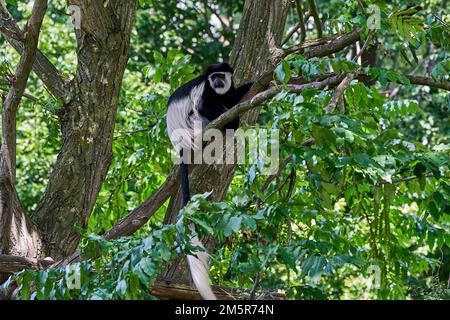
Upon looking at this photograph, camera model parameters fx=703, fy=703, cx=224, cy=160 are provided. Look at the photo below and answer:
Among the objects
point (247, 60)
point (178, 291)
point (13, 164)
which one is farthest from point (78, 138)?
point (247, 60)

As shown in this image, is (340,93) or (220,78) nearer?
(340,93)

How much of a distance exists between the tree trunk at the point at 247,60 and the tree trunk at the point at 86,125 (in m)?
0.39

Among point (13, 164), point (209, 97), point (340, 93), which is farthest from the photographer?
point (209, 97)

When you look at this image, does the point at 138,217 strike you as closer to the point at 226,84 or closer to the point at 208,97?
the point at 226,84

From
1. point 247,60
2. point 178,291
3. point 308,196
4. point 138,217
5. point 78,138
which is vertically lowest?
point 178,291

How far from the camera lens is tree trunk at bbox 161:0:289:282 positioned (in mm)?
2955

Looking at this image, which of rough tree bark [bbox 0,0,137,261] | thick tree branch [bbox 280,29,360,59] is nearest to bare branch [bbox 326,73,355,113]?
thick tree branch [bbox 280,29,360,59]

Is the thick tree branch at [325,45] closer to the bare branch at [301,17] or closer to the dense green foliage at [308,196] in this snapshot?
the dense green foliage at [308,196]

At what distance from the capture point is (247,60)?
3146mm

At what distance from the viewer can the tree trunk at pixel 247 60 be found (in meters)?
2.96

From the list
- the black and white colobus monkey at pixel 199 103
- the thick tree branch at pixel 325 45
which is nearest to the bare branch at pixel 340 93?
the thick tree branch at pixel 325 45

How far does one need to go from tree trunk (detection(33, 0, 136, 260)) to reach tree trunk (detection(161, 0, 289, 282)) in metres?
0.39

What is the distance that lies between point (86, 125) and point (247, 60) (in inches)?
31.3
